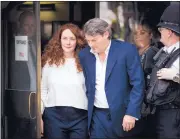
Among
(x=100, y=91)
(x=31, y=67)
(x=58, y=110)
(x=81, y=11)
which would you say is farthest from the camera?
(x=81, y=11)

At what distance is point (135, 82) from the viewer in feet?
12.2

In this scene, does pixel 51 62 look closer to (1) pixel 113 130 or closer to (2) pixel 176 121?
(1) pixel 113 130

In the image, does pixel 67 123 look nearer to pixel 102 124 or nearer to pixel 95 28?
pixel 102 124

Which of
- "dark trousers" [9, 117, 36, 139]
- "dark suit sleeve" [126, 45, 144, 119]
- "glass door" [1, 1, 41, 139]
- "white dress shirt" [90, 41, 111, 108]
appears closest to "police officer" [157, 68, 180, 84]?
"dark suit sleeve" [126, 45, 144, 119]

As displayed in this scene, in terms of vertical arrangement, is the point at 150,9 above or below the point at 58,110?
above

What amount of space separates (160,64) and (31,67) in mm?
1554

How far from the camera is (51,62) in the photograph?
4141 mm

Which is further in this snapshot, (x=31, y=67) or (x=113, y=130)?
(x=31, y=67)

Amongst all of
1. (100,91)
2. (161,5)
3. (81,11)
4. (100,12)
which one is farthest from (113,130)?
(100,12)

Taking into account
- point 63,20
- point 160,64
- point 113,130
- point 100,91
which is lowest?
point 113,130

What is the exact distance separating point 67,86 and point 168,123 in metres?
1.03

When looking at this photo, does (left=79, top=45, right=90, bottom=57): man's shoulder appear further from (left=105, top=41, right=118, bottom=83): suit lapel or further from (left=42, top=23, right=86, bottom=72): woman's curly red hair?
(left=105, top=41, right=118, bottom=83): suit lapel

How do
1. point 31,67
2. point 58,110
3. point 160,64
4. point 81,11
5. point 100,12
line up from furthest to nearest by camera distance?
point 100,12, point 81,11, point 31,67, point 58,110, point 160,64

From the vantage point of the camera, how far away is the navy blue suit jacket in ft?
12.1
